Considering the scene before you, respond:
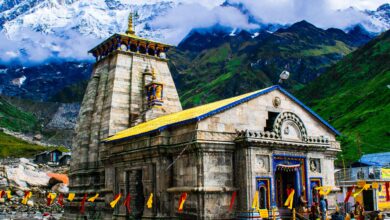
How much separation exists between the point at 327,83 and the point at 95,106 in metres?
141

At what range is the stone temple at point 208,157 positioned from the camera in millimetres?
27328

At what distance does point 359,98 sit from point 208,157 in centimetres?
11275

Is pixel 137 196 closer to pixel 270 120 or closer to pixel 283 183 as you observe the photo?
pixel 283 183

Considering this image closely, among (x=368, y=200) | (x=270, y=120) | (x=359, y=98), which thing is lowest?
(x=368, y=200)

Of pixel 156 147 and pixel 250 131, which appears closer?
pixel 250 131

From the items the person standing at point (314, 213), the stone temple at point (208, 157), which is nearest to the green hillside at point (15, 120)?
the stone temple at point (208, 157)

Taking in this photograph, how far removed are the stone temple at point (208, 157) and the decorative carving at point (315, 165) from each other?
73 millimetres

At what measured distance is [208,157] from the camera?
2736 centimetres

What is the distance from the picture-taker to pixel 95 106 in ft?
135

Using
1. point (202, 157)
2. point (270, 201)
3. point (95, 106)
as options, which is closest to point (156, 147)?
point (202, 157)

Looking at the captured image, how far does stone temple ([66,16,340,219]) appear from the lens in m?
27.3

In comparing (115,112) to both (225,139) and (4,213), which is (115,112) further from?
(4,213)

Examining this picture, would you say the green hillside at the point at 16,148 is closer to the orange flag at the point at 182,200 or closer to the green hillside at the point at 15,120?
the green hillside at the point at 15,120

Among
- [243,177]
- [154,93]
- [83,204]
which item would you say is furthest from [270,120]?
[83,204]
